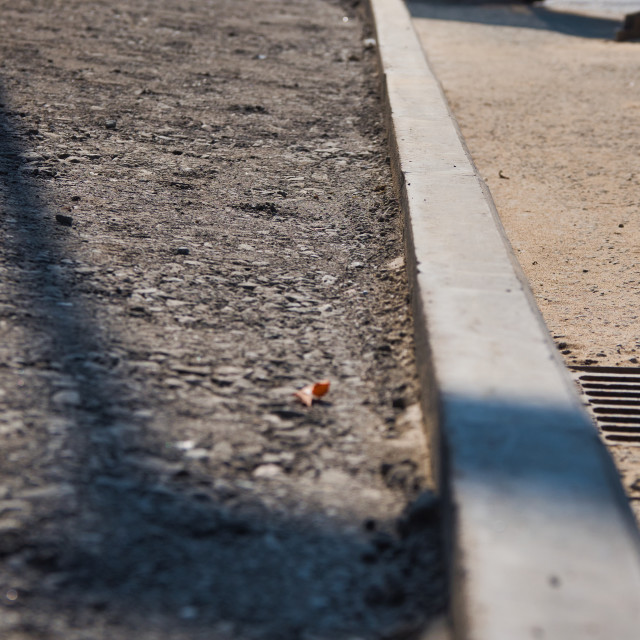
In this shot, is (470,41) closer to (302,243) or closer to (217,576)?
(302,243)

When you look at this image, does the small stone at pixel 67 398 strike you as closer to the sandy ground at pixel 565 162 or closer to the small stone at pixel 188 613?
the small stone at pixel 188 613

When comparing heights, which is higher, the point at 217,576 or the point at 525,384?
the point at 525,384

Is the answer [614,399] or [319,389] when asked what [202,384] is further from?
[614,399]

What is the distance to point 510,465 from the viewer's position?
1.35 meters

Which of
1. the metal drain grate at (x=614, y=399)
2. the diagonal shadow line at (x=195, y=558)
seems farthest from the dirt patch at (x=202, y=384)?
the metal drain grate at (x=614, y=399)

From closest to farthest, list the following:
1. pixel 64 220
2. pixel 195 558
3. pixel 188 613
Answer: pixel 188 613 < pixel 195 558 < pixel 64 220

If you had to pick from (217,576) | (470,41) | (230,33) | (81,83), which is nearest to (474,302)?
(217,576)

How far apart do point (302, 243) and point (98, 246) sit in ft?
2.00

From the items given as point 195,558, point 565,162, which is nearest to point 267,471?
point 195,558

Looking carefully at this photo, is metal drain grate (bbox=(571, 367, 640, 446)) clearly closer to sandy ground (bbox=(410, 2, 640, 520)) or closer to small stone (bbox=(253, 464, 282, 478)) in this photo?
sandy ground (bbox=(410, 2, 640, 520))

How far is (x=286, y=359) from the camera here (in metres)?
1.91

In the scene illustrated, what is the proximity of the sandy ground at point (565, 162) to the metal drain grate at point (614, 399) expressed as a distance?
64mm

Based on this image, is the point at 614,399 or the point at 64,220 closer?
the point at 614,399

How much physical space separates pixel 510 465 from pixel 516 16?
10028 millimetres
